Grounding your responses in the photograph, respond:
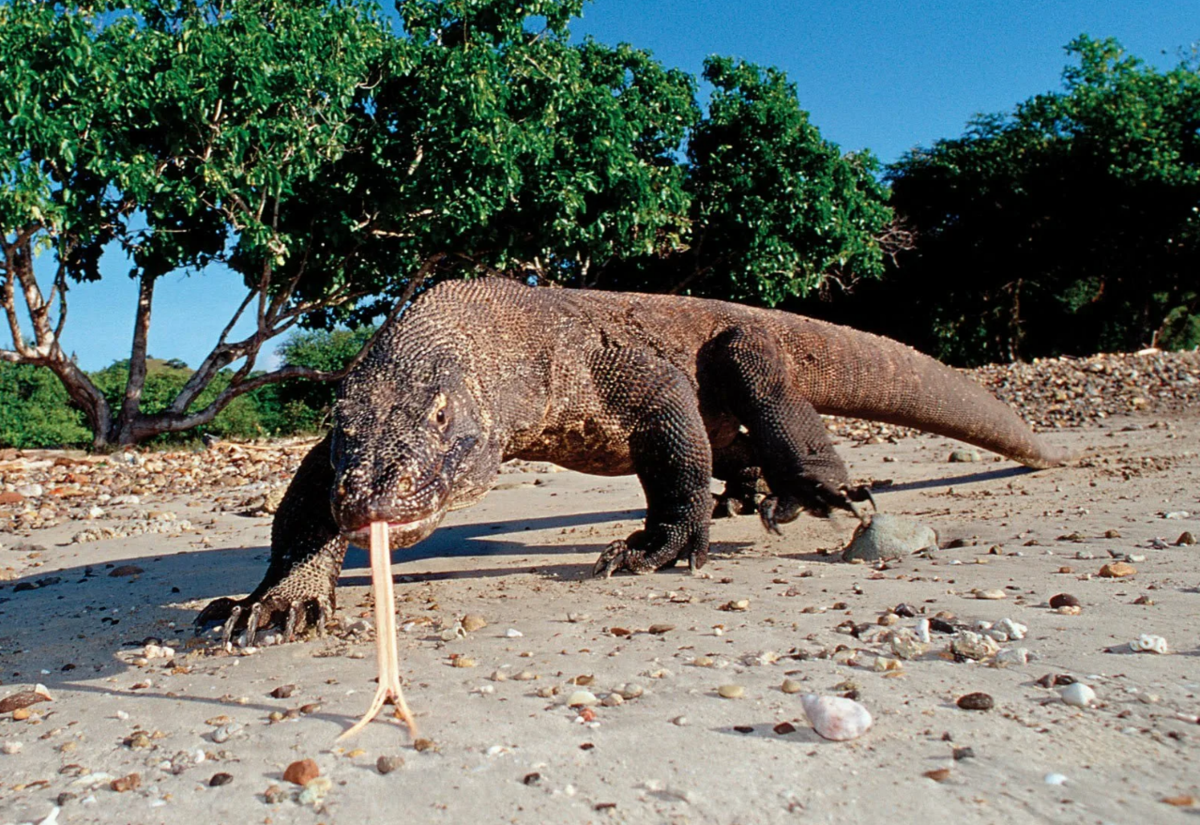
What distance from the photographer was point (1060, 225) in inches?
931

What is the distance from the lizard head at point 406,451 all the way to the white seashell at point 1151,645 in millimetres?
1789

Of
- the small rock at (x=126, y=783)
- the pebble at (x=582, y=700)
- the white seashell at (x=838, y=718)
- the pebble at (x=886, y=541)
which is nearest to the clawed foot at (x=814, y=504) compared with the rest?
the pebble at (x=886, y=541)

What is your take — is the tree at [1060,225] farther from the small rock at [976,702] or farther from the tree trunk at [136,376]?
the small rock at [976,702]

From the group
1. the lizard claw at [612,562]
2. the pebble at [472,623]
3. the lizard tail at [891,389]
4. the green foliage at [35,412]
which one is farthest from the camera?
the green foliage at [35,412]

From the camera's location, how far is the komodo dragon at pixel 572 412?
2762 mm

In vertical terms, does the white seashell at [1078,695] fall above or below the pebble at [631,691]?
above

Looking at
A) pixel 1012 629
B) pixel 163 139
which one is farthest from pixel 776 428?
pixel 163 139

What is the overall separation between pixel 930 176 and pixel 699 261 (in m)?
9.95

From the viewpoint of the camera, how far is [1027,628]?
265cm

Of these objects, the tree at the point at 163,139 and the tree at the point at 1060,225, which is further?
the tree at the point at 1060,225

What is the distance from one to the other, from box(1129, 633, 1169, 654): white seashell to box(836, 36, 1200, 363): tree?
69.4ft

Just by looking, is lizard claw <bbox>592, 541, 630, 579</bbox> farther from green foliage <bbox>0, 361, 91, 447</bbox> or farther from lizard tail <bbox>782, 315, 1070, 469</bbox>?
green foliage <bbox>0, 361, 91, 447</bbox>

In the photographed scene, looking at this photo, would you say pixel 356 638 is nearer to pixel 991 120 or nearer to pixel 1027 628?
pixel 1027 628

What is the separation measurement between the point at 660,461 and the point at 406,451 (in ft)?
5.65
